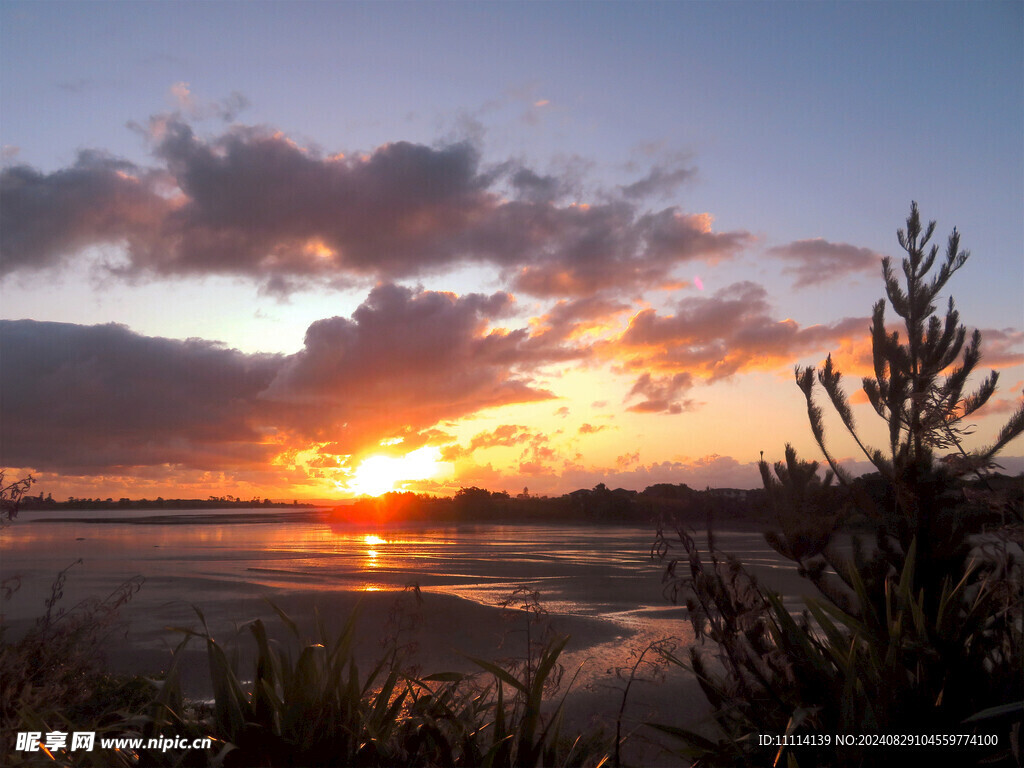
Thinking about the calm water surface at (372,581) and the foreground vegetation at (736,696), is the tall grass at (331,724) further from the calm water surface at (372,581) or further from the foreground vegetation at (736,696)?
the calm water surface at (372,581)

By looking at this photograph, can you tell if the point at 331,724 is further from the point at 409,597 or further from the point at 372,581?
the point at 372,581

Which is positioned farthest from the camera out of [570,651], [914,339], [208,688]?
[914,339]

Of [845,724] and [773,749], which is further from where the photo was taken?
[773,749]

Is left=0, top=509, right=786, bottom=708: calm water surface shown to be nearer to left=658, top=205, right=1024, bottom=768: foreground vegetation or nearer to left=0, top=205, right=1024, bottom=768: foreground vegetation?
left=0, top=205, right=1024, bottom=768: foreground vegetation

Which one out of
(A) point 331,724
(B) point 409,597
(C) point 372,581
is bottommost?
(C) point 372,581

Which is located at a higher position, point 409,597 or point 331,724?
point 331,724

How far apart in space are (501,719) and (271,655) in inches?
46.0

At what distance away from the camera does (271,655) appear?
11.1 feet

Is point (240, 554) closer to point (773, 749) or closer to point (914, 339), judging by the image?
point (914, 339)

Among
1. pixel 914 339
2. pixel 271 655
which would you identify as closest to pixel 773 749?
pixel 271 655

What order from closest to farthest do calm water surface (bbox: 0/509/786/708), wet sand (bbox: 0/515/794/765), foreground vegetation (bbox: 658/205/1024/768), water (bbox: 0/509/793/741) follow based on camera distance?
foreground vegetation (bbox: 658/205/1024/768) → wet sand (bbox: 0/515/794/765) → water (bbox: 0/509/793/741) → calm water surface (bbox: 0/509/786/708)

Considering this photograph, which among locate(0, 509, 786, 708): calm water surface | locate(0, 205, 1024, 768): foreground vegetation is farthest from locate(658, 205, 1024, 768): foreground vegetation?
locate(0, 509, 786, 708): calm water surface

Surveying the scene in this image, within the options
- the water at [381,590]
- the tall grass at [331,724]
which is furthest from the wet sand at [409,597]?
the tall grass at [331,724]

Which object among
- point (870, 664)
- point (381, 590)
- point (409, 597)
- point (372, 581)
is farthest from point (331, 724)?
point (372, 581)
